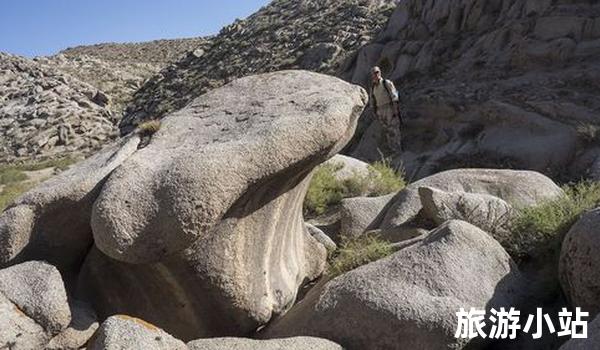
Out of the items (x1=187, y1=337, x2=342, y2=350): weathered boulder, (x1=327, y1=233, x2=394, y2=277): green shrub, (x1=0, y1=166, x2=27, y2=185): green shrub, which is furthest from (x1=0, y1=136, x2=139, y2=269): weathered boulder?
(x1=0, y1=166, x2=27, y2=185): green shrub

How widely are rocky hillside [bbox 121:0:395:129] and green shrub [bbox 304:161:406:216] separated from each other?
1571 cm

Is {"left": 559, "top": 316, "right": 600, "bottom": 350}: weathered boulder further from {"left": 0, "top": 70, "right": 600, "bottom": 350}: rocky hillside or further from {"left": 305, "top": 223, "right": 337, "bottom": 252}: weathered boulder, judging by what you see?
{"left": 305, "top": 223, "right": 337, "bottom": 252}: weathered boulder

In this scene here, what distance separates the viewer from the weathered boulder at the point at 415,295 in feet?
13.4

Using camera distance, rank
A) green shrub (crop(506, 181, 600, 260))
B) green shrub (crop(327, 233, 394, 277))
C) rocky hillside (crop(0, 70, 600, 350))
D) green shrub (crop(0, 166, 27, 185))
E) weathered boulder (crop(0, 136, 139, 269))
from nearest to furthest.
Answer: rocky hillside (crop(0, 70, 600, 350)), weathered boulder (crop(0, 136, 139, 269)), green shrub (crop(506, 181, 600, 260)), green shrub (crop(327, 233, 394, 277)), green shrub (crop(0, 166, 27, 185))

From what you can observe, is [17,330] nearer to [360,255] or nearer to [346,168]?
[360,255]

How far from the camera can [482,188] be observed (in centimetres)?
699

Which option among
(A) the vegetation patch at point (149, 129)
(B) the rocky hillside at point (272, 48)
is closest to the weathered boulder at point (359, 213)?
(A) the vegetation patch at point (149, 129)

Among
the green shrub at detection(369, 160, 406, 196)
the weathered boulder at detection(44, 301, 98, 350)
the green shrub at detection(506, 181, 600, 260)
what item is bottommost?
the green shrub at detection(369, 160, 406, 196)

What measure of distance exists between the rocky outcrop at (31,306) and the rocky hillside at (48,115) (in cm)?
2462

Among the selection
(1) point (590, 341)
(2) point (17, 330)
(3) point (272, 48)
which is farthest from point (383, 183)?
(3) point (272, 48)

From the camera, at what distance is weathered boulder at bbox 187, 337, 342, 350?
12.8ft

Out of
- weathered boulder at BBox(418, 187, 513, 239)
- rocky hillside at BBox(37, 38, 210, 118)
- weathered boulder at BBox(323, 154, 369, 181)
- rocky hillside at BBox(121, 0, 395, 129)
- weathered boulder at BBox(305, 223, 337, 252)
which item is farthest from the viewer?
rocky hillside at BBox(37, 38, 210, 118)

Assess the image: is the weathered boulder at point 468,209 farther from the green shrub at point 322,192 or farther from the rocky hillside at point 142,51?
the rocky hillside at point 142,51

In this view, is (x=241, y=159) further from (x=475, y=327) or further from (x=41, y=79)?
(x=41, y=79)
